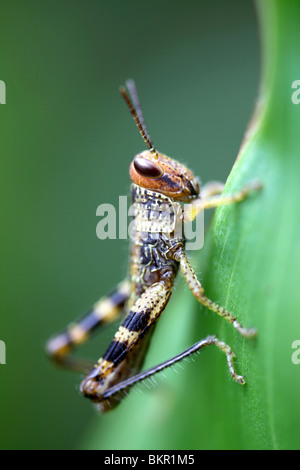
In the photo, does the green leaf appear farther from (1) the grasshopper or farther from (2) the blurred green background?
(2) the blurred green background

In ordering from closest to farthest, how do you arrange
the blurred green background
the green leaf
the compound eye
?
the green leaf < the compound eye < the blurred green background

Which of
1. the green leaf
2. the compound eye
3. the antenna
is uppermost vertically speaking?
the antenna

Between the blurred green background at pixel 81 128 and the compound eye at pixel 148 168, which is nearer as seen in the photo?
the compound eye at pixel 148 168

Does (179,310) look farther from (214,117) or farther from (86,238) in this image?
(214,117)

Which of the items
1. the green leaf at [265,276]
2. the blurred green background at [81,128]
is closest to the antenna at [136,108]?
the green leaf at [265,276]

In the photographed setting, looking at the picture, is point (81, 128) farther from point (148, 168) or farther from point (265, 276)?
point (265, 276)

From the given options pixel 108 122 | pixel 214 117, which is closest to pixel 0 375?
pixel 108 122

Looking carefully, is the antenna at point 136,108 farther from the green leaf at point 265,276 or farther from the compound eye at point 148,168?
the green leaf at point 265,276

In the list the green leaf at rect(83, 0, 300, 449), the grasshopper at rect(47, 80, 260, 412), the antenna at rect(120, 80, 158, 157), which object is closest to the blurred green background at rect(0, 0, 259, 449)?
the grasshopper at rect(47, 80, 260, 412)
